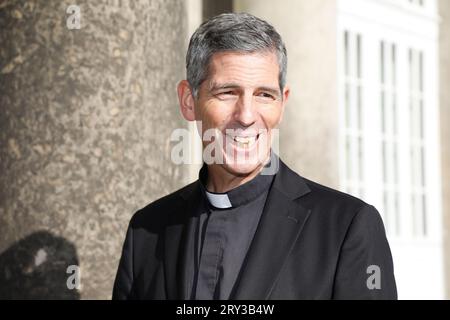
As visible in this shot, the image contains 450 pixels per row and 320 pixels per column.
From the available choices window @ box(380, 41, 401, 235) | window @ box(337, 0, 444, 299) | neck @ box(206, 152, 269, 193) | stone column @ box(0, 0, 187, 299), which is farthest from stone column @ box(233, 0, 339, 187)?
neck @ box(206, 152, 269, 193)

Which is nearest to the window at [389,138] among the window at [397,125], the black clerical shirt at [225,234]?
the window at [397,125]

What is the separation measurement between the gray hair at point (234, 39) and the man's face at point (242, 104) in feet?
0.06

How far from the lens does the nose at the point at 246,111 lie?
2367mm

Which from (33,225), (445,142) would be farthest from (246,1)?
(33,225)

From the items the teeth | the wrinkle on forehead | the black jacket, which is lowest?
the black jacket

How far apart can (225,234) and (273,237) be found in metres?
0.18

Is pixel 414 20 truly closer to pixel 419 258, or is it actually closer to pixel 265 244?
pixel 419 258

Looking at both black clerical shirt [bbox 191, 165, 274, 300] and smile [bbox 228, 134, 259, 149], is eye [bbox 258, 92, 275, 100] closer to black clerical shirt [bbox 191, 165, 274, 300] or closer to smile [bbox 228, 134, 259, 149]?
smile [bbox 228, 134, 259, 149]

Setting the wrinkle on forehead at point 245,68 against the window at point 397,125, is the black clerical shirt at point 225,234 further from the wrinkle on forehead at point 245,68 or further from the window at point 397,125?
the window at point 397,125

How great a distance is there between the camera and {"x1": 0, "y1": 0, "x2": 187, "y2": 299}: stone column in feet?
10.5
